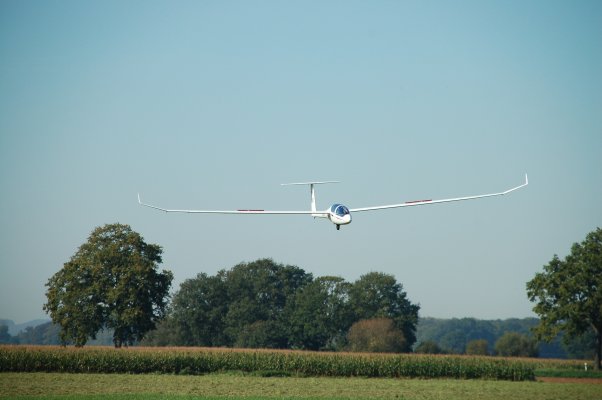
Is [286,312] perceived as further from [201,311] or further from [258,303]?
[201,311]

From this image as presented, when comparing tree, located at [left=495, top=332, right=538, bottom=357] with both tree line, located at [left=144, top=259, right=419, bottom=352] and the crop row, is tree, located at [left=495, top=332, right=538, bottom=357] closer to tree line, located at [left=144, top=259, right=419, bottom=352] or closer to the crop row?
tree line, located at [left=144, top=259, right=419, bottom=352]

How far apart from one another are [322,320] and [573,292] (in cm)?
3406

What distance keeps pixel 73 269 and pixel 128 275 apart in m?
5.22

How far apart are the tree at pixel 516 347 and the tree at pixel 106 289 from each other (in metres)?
50.9

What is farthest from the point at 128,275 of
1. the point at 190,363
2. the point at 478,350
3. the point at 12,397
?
the point at 478,350

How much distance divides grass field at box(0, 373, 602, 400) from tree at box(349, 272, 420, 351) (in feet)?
149

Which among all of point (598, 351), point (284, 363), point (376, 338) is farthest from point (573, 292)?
point (284, 363)

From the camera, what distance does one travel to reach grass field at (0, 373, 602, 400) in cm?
3844

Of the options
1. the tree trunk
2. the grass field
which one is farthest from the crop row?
the tree trunk

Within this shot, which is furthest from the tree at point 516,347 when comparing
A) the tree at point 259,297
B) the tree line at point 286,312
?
the tree at point 259,297

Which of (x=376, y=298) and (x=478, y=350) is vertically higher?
(x=376, y=298)

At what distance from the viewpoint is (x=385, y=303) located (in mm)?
98125

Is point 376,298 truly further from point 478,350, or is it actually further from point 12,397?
point 12,397

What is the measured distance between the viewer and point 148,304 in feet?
239
